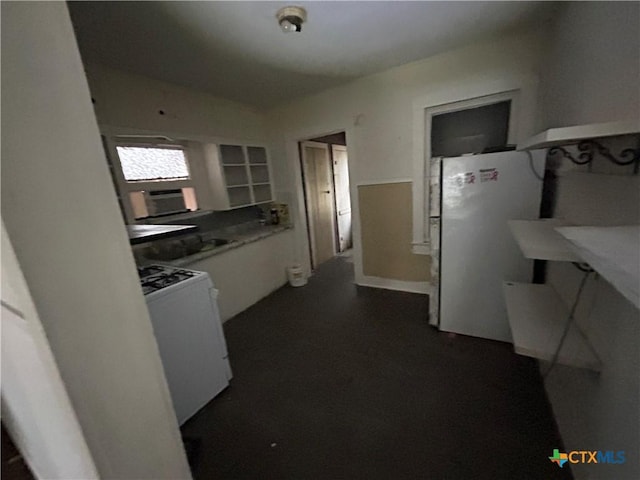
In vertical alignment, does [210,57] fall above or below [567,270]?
above

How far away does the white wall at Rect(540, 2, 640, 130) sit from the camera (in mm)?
884

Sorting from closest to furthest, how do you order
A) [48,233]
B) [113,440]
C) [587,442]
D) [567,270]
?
[48,233]
[113,440]
[587,442]
[567,270]

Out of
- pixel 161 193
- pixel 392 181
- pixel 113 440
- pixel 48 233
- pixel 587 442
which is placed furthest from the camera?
pixel 392 181

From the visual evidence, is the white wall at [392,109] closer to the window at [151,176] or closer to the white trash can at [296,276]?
the white trash can at [296,276]

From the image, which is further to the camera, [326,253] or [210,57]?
[326,253]

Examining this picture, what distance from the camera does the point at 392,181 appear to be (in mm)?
2803

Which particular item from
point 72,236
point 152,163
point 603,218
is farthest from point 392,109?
point 72,236

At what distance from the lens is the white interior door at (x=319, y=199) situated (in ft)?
12.7

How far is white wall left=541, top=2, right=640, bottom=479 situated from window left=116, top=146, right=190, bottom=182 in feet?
10.1

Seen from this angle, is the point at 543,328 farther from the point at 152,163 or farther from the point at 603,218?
the point at 152,163

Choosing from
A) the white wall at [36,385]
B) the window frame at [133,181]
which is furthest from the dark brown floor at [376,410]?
the window frame at [133,181]

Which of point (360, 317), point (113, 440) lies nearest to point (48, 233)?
point (113, 440)

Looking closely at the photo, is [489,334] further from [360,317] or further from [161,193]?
[161,193]

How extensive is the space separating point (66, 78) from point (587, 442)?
2081 mm
